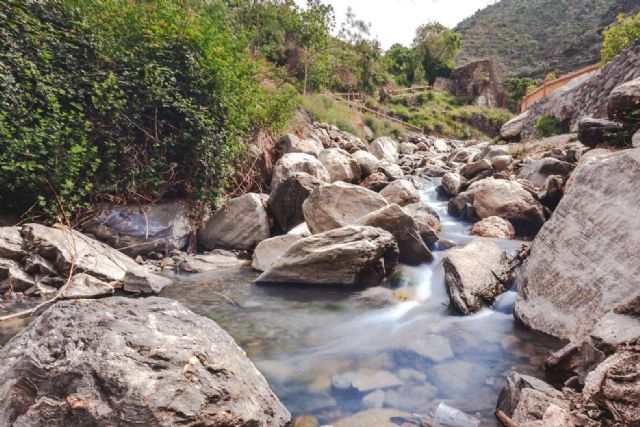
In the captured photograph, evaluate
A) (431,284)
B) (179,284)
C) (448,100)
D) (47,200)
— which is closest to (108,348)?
(179,284)

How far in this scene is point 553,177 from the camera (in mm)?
6715

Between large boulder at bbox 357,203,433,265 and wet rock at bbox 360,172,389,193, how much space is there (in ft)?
13.6

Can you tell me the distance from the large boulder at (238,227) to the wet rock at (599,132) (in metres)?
6.53

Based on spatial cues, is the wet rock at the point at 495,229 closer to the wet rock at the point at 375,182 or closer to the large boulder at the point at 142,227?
the wet rock at the point at 375,182

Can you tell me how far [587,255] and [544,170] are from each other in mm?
5344

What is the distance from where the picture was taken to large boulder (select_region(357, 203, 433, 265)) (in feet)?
17.8

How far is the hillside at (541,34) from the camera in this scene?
1949 inches

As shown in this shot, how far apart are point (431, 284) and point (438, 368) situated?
6.51 feet

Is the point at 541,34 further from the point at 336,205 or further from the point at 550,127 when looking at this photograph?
the point at 336,205

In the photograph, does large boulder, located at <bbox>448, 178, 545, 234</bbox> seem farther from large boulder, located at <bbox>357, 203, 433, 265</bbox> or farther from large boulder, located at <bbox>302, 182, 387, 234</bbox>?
large boulder, located at <bbox>302, 182, 387, 234</bbox>

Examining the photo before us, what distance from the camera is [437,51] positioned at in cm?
4188

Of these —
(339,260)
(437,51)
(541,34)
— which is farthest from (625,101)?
(541,34)

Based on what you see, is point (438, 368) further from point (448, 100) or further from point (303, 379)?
point (448, 100)

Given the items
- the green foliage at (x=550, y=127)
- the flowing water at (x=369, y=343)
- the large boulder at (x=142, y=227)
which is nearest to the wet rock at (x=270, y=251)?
the flowing water at (x=369, y=343)
